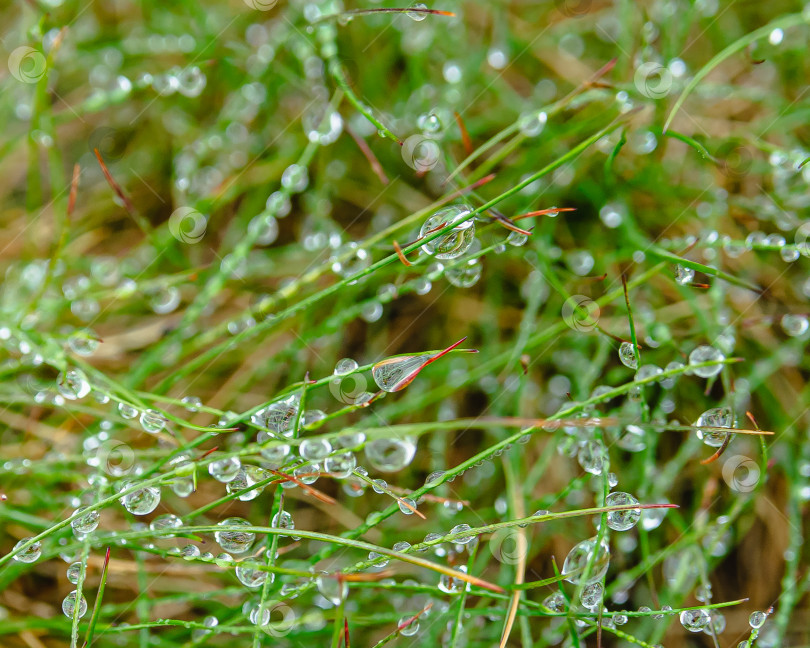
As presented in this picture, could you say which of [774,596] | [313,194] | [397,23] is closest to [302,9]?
[397,23]

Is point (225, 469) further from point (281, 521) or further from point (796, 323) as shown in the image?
point (796, 323)

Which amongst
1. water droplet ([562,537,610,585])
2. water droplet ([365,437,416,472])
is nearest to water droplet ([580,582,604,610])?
water droplet ([562,537,610,585])

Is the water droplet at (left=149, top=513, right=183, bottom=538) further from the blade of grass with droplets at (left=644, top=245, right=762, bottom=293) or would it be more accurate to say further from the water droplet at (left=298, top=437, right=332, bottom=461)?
the blade of grass with droplets at (left=644, top=245, right=762, bottom=293)

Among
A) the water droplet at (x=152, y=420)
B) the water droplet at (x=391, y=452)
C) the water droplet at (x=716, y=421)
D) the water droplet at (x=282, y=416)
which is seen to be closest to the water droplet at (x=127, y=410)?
the water droplet at (x=152, y=420)

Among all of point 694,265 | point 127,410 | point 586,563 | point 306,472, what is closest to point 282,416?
point 306,472

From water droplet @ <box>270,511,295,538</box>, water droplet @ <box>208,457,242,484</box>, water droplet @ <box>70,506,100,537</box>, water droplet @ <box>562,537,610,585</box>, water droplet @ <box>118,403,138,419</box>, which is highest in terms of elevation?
water droplet @ <box>118,403,138,419</box>

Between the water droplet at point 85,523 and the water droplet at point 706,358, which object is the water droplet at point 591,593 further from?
the water droplet at point 85,523
